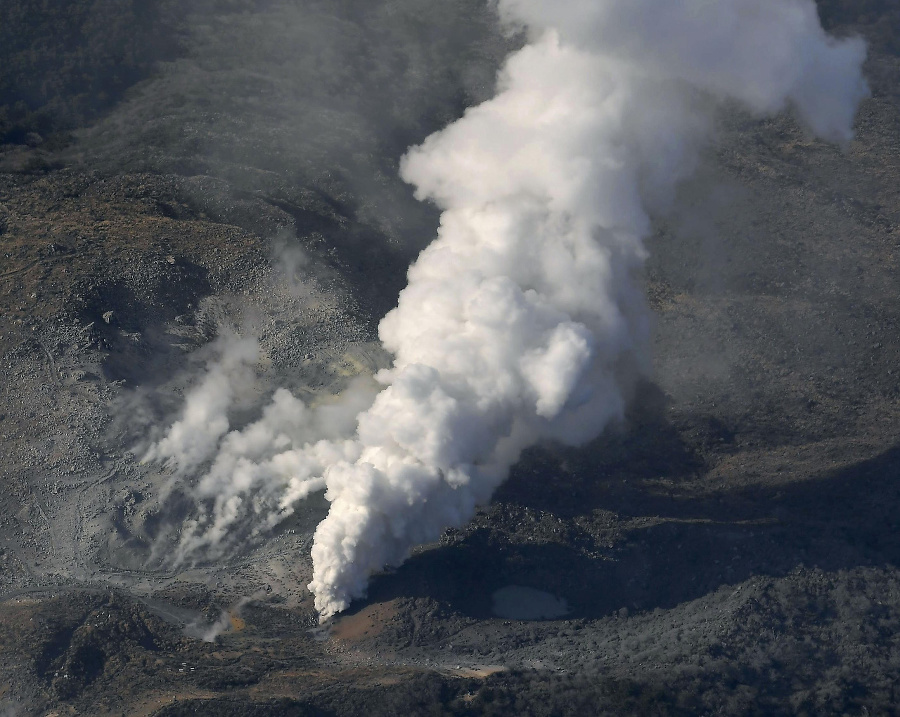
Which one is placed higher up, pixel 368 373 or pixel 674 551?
pixel 368 373

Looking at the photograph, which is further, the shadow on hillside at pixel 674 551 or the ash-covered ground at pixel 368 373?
the shadow on hillside at pixel 674 551

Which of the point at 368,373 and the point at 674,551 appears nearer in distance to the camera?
the point at 674,551

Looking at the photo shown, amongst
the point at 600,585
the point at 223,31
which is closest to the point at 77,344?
the point at 600,585

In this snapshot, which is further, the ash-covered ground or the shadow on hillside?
the shadow on hillside

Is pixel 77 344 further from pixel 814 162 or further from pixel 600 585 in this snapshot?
pixel 814 162
